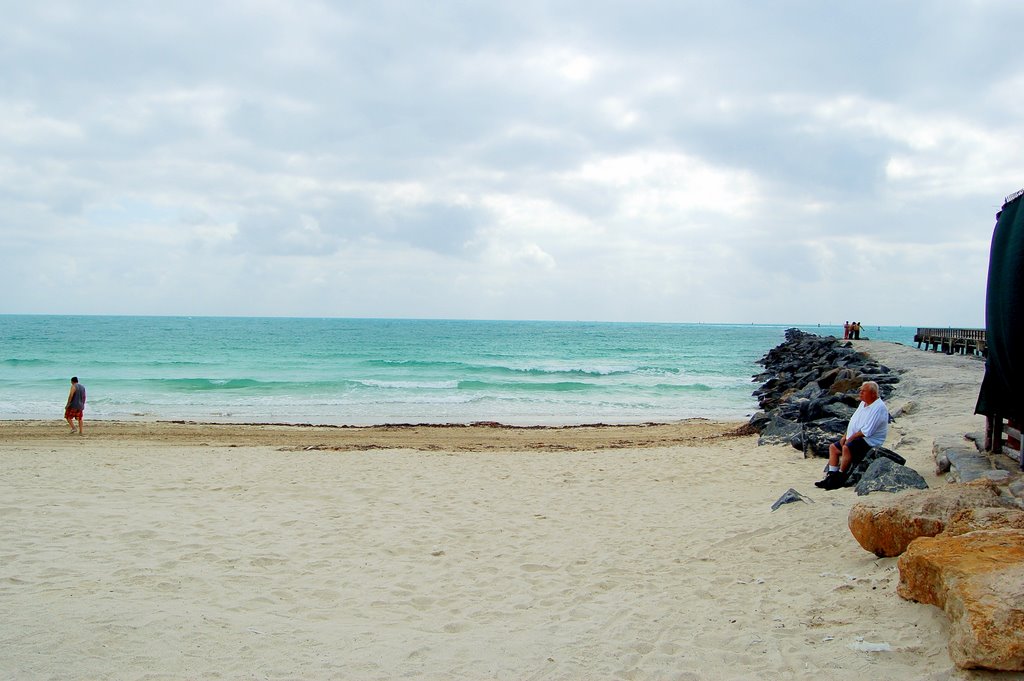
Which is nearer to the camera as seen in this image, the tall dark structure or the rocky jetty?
the tall dark structure

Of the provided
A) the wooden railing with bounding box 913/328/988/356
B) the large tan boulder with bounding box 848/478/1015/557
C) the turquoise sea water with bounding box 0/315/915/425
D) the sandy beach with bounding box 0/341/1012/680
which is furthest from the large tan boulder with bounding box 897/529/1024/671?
the wooden railing with bounding box 913/328/988/356

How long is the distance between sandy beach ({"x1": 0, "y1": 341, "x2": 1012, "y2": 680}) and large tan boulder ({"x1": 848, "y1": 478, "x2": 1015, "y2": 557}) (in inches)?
6.8

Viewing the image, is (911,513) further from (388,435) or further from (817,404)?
(388,435)

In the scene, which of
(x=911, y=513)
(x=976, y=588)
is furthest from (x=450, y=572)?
(x=976, y=588)

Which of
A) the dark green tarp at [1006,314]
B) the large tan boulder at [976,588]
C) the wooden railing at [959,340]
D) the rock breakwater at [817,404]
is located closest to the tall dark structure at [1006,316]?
the dark green tarp at [1006,314]

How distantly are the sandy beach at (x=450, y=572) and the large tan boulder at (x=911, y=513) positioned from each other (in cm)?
17

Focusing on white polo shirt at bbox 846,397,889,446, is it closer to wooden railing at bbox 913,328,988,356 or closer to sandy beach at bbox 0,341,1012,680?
sandy beach at bbox 0,341,1012,680

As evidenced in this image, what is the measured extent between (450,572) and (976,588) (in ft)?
12.0

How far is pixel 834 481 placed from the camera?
733 cm

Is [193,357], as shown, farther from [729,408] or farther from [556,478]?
[556,478]

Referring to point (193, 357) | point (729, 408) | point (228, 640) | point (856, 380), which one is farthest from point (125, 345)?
point (228, 640)

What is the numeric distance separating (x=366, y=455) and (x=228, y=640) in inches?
290

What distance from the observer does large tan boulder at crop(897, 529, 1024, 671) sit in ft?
9.59

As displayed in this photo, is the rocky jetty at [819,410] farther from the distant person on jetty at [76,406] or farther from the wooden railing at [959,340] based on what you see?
the distant person on jetty at [76,406]
